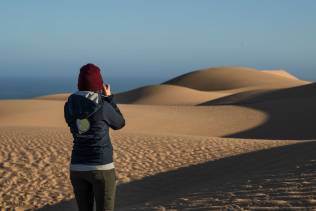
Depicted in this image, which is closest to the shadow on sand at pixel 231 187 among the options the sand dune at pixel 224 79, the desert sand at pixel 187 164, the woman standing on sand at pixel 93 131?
the desert sand at pixel 187 164

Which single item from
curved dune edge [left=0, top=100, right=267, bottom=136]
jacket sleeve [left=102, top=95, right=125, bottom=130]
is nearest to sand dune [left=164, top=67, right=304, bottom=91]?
curved dune edge [left=0, top=100, right=267, bottom=136]

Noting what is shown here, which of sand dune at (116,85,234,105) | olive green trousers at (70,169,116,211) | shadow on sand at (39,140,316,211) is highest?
sand dune at (116,85,234,105)

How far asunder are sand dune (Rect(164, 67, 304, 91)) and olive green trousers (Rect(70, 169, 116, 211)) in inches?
2123

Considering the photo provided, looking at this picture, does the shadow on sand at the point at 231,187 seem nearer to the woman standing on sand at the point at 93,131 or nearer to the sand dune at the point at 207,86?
the woman standing on sand at the point at 93,131

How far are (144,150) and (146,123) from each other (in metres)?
12.0

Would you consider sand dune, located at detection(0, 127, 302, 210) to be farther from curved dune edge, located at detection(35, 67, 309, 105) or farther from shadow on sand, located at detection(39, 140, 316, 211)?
curved dune edge, located at detection(35, 67, 309, 105)

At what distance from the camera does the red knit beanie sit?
12.8 ft

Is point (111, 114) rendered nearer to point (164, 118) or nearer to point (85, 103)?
point (85, 103)

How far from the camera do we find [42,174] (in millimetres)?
9656

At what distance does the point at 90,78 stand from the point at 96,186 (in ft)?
2.64

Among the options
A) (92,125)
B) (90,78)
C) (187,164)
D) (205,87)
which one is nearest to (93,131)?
(92,125)

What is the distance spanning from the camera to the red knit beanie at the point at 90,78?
3910mm

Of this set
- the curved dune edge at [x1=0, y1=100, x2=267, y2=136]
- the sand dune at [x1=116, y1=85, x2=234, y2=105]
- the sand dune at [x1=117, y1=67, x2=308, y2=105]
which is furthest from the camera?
the sand dune at [x1=117, y1=67, x2=308, y2=105]

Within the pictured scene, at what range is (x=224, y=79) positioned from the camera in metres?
60.9
